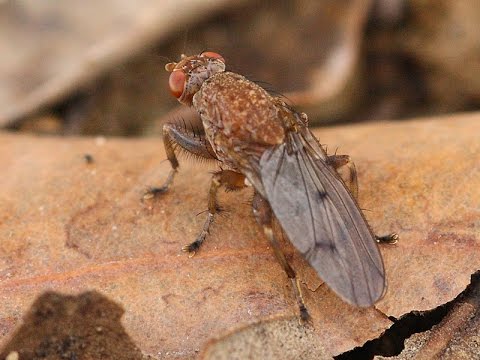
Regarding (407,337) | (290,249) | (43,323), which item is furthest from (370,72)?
(43,323)

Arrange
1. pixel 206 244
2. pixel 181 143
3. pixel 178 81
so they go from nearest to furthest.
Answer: pixel 206 244 < pixel 181 143 < pixel 178 81

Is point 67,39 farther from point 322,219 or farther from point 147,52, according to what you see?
point 322,219

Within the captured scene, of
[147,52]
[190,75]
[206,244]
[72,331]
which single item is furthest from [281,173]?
[147,52]

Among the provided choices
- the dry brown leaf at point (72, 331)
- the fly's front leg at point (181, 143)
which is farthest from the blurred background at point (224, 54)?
the dry brown leaf at point (72, 331)

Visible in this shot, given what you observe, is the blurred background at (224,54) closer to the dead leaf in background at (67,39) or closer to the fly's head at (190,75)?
the dead leaf in background at (67,39)

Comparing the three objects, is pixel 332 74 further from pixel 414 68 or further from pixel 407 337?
pixel 407 337
